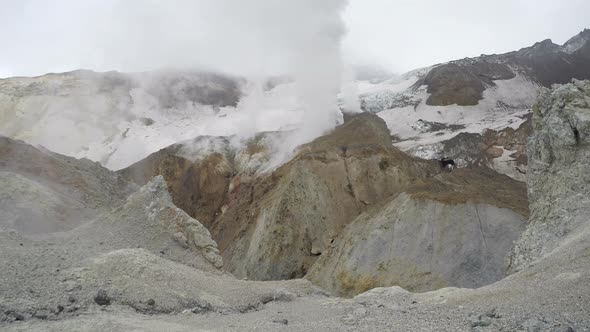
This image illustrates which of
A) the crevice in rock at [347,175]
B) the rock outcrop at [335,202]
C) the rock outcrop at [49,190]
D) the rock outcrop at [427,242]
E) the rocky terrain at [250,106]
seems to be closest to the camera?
the rock outcrop at [49,190]

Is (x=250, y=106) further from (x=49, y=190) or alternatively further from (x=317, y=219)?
(x=49, y=190)

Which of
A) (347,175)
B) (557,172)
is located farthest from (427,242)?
(347,175)

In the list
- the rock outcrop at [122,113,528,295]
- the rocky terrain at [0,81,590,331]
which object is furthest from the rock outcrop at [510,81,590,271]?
the rock outcrop at [122,113,528,295]

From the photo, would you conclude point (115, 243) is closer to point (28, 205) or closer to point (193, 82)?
point (28, 205)

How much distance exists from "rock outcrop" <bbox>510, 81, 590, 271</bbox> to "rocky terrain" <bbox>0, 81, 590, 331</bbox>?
0.19 feet

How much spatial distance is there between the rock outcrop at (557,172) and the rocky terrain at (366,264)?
59 millimetres

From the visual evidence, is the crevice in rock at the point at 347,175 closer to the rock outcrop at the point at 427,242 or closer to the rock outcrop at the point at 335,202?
the rock outcrop at the point at 335,202

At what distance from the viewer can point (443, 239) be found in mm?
28016

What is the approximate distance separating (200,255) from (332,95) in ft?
107

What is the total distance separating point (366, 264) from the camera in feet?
94.0

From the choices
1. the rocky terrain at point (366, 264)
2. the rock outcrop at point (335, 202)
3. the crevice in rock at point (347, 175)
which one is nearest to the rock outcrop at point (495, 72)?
the rock outcrop at point (335, 202)

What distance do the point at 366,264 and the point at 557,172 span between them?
11.1 m

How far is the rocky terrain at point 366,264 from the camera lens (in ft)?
40.3

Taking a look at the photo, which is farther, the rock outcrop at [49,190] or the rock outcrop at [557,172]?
the rock outcrop at [49,190]
